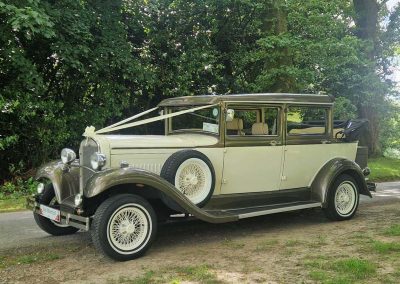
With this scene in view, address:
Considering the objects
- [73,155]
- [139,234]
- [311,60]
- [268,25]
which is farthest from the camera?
[268,25]

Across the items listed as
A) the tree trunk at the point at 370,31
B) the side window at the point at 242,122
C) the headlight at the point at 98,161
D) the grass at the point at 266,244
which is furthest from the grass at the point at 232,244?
the tree trunk at the point at 370,31

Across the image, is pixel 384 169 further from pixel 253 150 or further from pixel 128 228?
pixel 128 228

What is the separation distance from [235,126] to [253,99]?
0.46 metres

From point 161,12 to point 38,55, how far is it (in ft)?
14.0

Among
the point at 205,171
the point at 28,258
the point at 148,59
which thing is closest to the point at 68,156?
the point at 28,258

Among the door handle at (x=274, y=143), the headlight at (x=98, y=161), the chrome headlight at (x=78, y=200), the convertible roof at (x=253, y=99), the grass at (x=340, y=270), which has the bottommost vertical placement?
the grass at (x=340, y=270)

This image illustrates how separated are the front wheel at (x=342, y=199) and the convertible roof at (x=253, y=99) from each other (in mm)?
1284

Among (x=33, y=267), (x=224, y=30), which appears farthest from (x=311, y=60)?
(x=33, y=267)

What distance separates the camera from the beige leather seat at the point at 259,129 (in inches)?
260

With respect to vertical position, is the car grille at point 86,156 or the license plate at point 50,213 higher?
the car grille at point 86,156

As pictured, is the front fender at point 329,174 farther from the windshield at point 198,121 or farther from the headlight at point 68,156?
the headlight at point 68,156

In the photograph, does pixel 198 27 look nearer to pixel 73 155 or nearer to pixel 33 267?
pixel 73 155

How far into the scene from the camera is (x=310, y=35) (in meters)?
13.1

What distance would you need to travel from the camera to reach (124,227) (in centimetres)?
511
